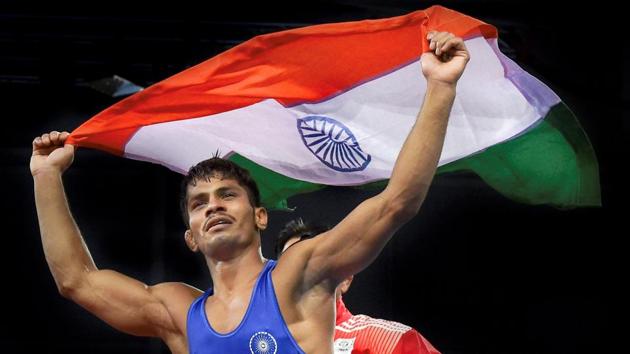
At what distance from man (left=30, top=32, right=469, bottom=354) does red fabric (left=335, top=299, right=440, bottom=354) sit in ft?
3.19

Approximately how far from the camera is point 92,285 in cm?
301

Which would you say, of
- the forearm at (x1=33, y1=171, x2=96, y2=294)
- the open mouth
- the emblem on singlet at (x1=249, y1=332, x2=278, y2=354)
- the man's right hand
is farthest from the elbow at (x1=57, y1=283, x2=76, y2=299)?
the emblem on singlet at (x1=249, y1=332, x2=278, y2=354)

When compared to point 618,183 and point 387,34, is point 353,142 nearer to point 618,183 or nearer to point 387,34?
point 387,34

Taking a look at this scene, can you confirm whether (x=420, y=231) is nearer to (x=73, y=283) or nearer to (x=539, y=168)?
(x=539, y=168)

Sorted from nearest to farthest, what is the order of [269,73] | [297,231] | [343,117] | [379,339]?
[269,73] → [343,117] → [379,339] → [297,231]

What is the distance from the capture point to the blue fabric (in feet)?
8.77

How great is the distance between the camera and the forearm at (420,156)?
8.55 feet

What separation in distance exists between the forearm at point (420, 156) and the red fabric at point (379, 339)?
4.09 feet

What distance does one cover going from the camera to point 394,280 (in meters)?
5.42

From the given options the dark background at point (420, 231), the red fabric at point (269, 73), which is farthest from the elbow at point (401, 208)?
the dark background at point (420, 231)

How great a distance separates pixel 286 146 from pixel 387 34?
1.68 ft

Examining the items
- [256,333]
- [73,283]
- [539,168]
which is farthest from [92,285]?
[539,168]

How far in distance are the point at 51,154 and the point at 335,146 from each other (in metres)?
0.87

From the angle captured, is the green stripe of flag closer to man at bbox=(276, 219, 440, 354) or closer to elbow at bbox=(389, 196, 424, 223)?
man at bbox=(276, 219, 440, 354)
